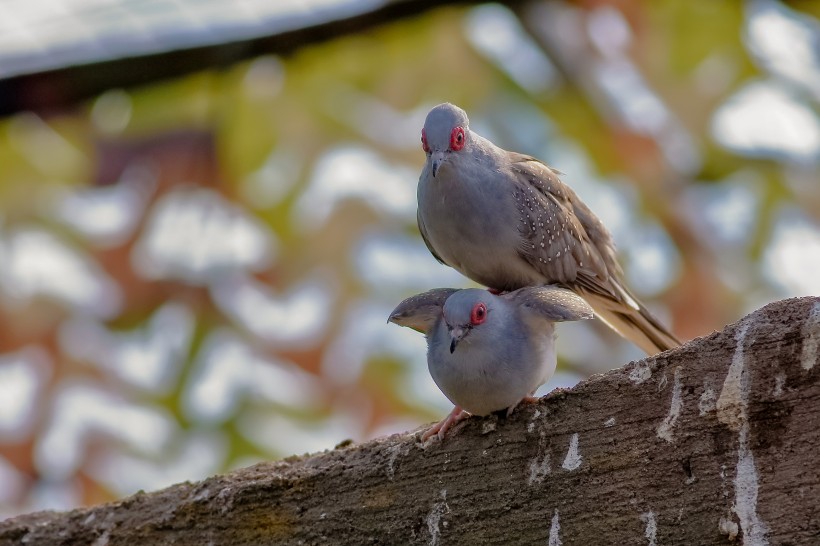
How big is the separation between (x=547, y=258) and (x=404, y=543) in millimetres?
1072

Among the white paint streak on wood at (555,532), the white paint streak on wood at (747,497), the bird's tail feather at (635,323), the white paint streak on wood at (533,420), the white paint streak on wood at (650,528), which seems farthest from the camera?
the bird's tail feather at (635,323)

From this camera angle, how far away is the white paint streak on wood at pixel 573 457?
2479 mm

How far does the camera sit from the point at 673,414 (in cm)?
238

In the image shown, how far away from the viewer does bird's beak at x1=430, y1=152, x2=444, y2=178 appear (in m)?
3.12

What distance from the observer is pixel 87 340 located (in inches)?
219

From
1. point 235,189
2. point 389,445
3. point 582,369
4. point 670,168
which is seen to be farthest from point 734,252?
point 389,445

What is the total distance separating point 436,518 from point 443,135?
114 centimetres

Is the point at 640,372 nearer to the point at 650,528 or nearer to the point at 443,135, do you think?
the point at 650,528

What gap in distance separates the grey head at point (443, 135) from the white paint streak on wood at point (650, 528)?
4.02ft

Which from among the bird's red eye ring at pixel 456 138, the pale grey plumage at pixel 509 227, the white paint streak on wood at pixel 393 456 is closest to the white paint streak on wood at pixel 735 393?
the white paint streak on wood at pixel 393 456

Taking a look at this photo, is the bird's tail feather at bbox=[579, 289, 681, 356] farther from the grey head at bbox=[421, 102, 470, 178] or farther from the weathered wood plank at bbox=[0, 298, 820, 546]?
the weathered wood plank at bbox=[0, 298, 820, 546]

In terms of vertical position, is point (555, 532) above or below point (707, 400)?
below

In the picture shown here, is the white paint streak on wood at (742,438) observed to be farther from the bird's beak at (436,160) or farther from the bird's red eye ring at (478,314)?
the bird's beak at (436,160)

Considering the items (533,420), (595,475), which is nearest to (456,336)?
(533,420)
